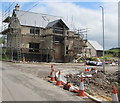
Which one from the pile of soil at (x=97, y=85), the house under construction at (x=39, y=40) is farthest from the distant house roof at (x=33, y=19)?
the pile of soil at (x=97, y=85)

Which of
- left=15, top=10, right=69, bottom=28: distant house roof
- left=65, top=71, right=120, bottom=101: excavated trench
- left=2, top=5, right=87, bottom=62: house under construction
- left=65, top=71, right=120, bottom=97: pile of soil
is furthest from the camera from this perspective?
left=15, top=10, right=69, bottom=28: distant house roof

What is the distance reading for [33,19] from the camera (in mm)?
37688

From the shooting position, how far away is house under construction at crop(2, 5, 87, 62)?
113 ft

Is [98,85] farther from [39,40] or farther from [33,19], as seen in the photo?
[33,19]

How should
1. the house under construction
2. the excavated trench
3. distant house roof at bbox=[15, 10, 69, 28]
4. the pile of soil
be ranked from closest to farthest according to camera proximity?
the excavated trench → the pile of soil → the house under construction → distant house roof at bbox=[15, 10, 69, 28]

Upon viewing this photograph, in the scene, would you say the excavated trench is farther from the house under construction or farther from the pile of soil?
the house under construction

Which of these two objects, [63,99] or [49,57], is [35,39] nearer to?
[49,57]

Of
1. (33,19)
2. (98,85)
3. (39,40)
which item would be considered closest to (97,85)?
(98,85)

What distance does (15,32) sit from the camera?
34.6 metres

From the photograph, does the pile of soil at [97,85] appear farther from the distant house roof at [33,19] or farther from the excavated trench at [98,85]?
the distant house roof at [33,19]

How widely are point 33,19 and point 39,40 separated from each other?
4.85m

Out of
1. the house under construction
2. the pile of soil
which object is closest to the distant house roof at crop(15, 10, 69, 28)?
the house under construction

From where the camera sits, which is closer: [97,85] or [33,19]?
[97,85]

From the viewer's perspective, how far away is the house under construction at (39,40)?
34.4 m
